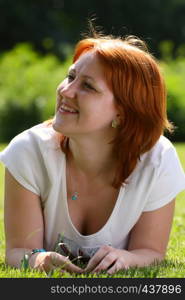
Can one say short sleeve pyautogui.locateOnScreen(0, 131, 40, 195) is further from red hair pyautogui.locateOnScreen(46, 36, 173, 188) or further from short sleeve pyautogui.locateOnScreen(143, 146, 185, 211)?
short sleeve pyautogui.locateOnScreen(143, 146, 185, 211)

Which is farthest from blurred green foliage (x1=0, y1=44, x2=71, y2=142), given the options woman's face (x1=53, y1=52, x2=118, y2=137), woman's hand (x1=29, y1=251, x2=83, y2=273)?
woman's hand (x1=29, y1=251, x2=83, y2=273)

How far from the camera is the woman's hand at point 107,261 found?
387 centimetres

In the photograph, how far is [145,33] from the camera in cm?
3816

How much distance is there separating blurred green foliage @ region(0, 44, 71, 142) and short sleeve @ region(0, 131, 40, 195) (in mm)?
11586

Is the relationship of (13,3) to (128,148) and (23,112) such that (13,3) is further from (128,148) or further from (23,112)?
(128,148)

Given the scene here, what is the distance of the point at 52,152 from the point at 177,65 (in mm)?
15415

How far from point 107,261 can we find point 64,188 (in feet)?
2.09

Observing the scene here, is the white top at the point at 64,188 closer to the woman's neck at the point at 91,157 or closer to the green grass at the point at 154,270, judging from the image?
the woman's neck at the point at 91,157

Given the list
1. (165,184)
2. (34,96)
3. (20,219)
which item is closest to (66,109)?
(20,219)

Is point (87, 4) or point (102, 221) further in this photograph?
point (87, 4)

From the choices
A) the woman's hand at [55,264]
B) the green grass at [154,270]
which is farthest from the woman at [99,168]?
the woman's hand at [55,264]

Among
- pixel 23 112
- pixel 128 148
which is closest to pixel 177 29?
pixel 23 112

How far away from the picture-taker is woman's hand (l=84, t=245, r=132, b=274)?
3.87 meters

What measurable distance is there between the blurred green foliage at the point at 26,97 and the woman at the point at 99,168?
1156 centimetres
